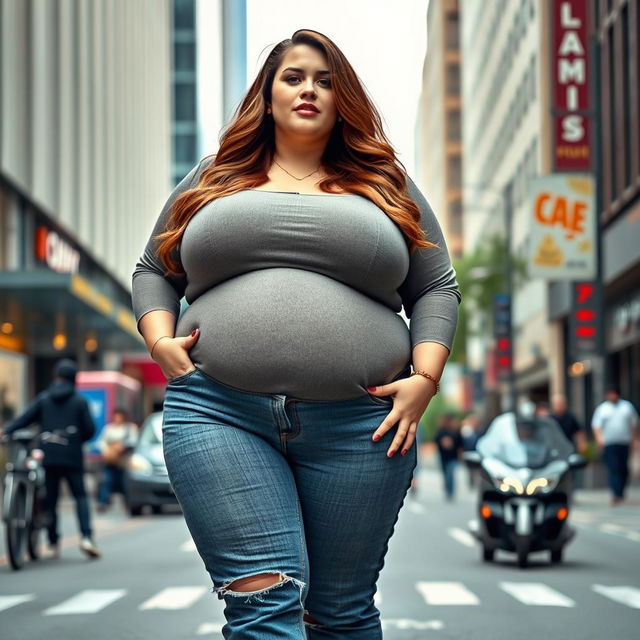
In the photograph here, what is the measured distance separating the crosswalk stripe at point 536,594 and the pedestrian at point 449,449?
56.9 feet

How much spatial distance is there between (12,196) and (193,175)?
2874 centimetres

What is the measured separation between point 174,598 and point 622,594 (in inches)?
114

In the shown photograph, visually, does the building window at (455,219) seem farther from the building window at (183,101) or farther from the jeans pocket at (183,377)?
the jeans pocket at (183,377)

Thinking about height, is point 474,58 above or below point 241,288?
above

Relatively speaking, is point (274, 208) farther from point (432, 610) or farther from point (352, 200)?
point (432, 610)

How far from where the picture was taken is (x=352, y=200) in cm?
345

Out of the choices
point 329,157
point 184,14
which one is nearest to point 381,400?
point 329,157

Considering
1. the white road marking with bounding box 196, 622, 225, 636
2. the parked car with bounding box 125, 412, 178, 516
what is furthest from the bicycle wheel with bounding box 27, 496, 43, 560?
the parked car with bounding box 125, 412, 178, 516

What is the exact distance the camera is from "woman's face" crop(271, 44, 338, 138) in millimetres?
3512

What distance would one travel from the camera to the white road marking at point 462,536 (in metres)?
14.8

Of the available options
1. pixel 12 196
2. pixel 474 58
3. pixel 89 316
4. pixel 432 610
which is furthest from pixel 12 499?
pixel 474 58

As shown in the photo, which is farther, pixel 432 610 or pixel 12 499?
Result: pixel 12 499

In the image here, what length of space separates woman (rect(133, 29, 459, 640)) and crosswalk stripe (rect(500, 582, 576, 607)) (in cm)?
559

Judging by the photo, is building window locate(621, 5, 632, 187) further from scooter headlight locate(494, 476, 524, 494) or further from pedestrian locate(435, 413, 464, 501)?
scooter headlight locate(494, 476, 524, 494)
